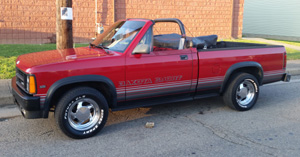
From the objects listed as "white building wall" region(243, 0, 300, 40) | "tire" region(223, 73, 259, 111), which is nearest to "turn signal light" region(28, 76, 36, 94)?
"tire" region(223, 73, 259, 111)

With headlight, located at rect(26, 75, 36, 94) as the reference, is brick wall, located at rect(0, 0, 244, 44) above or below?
above

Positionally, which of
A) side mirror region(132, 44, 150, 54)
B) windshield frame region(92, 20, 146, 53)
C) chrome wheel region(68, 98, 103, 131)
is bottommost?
chrome wheel region(68, 98, 103, 131)

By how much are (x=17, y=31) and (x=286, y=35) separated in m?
18.4

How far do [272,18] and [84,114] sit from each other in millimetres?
22264

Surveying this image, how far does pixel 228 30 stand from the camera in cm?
1850

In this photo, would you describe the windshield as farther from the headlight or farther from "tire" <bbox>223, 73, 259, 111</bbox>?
"tire" <bbox>223, 73, 259, 111</bbox>

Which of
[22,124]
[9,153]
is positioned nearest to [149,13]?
[22,124]

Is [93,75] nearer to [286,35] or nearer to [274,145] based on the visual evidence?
[274,145]

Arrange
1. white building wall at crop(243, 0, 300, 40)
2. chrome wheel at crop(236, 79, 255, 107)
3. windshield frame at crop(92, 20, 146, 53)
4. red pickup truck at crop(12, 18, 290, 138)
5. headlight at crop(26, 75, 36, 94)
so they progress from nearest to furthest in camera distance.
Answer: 1. headlight at crop(26, 75, 36, 94)
2. red pickup truck at crop(12, 18, 290, 138)
3. windshield frame at crop(92, 20, 146, 53)
4. chrome wheel at crop(236, 79, 255, 107)
5. white building wall at crop(243, 0, 300, 40)

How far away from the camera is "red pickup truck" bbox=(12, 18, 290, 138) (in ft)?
14.0

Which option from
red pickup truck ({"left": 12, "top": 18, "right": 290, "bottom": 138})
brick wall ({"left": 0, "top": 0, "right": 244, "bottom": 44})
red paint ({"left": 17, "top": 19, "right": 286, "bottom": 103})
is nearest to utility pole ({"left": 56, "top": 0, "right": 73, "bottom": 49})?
red pickup truck ({"left": 12, "top": 18, "right": 290, "bottom": 138})

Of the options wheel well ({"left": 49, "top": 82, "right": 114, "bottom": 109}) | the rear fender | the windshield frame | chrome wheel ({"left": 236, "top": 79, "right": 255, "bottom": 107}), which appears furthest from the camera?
chrome wheel ({"left": 236, "top": 79, "right": 255, "bottom": 107})

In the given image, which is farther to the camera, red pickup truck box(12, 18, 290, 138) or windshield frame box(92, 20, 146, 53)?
windshield frame box(92, 20, 146, 53)

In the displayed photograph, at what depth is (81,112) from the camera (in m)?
4.48
